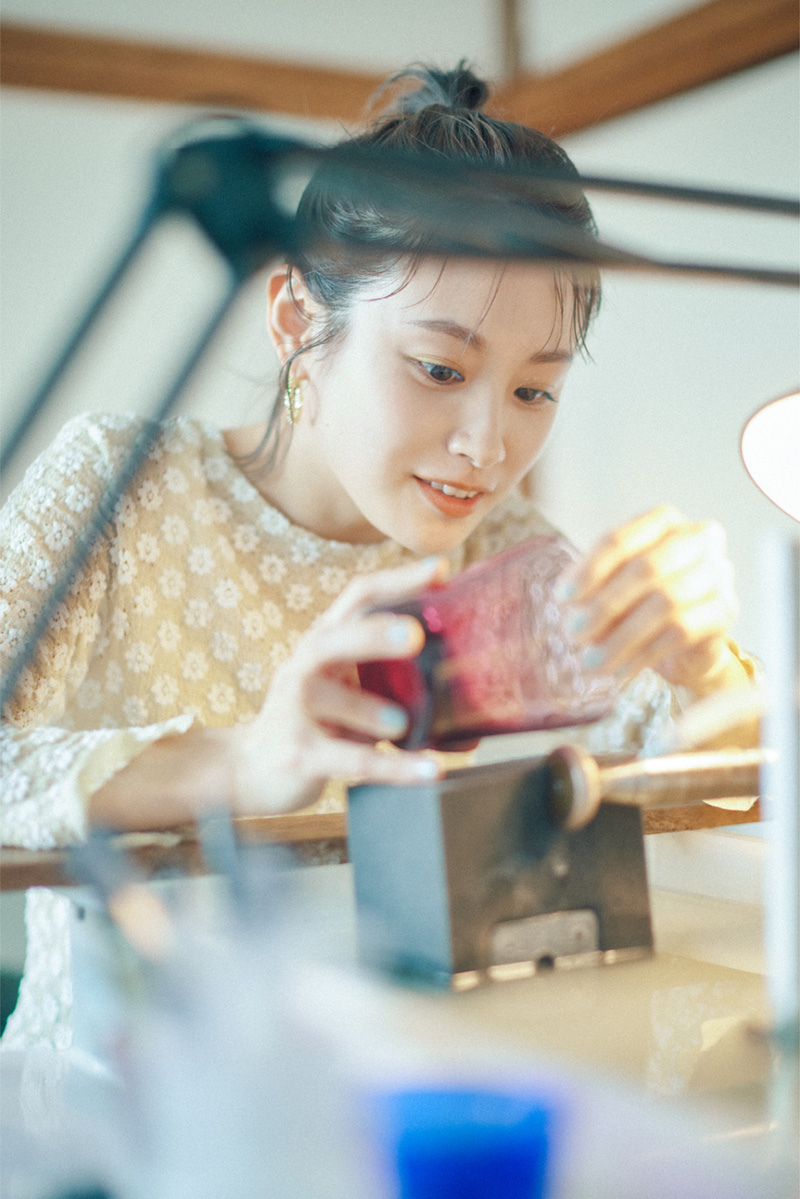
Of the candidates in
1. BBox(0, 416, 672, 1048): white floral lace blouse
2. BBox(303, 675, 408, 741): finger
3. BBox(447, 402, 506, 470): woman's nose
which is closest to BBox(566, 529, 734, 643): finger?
BBox(303, 675, 408, 741): finger

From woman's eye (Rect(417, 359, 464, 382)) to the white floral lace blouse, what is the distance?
32cm

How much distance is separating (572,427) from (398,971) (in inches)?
81.6

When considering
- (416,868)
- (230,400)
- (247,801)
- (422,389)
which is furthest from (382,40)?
(416,868)

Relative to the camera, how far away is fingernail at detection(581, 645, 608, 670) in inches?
22.3

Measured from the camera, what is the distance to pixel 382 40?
242 centimetres

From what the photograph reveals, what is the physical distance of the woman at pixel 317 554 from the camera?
0.58m

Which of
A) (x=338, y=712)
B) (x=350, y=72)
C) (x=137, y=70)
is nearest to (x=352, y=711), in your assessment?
(x=338, y=712)

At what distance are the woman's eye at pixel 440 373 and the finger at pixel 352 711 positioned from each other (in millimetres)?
351

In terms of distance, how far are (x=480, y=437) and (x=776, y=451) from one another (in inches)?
10.1

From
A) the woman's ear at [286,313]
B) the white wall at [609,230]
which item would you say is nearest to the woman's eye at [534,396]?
the woman's ear at [286,313]

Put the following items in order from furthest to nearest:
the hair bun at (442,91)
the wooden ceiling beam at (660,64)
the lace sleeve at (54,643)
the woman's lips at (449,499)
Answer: the wooden ceiling beam at (660,64) < the hair bun at (442,91) < the woman's lips at (449,499) < the lace sleeve at (54,643)

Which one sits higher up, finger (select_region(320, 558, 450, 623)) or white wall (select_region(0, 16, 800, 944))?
white wall (select_region(0, 16, 800, 944))

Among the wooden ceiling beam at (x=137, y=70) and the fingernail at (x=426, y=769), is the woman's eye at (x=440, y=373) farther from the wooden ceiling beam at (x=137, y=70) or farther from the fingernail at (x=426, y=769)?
the wooden ceiling beam at (x=137, y=70)

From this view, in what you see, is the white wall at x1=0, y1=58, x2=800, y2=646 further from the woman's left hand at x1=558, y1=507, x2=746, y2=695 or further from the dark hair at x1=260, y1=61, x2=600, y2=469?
the woman's left hand at x1=558, y1=507, x2=746, y2=695
